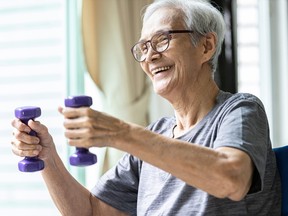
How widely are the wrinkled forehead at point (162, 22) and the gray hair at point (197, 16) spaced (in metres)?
0.02

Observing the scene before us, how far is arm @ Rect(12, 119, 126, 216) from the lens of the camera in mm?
1515

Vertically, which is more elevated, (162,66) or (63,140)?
(162,66)

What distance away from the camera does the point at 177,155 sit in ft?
4.03

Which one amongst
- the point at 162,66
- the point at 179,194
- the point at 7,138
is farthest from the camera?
the point at 7,138

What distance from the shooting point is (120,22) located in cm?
248

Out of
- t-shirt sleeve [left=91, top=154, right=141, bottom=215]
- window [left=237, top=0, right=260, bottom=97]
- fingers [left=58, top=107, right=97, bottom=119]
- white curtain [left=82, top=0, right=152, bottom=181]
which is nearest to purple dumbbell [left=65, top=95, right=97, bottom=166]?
fingers [left=58, top=107, right=97, bottom=119]

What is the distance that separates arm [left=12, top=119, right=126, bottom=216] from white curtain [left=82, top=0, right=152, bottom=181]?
713mm

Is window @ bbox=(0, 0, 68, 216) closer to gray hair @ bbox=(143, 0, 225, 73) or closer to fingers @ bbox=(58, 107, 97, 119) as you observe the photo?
gray hair @ bbox=(143, 0, 225, 73)

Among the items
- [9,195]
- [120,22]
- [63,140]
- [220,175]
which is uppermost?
[120,22]

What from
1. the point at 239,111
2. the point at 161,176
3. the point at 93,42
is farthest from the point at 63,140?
the point at 239,111

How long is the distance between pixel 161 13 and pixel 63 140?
1.05 m

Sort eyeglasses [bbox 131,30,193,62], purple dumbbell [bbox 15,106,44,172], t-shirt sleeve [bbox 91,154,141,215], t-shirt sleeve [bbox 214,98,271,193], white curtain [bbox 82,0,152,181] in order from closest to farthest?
1. t-shirt sleeve [bbox 214,98,271,193]
2. purple dumbbell [bbox 15,106,44,172]
3. eyeglasses [bbox 131,30,193,62]
4. t-shirt sleeve [bbox 91,154,141,215]
5. white curtain [bbox 82,0,152,181]

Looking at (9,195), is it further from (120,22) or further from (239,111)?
(239,111)

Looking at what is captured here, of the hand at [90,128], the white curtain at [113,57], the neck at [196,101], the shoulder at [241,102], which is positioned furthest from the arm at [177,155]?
the white curtain at [113,57]
